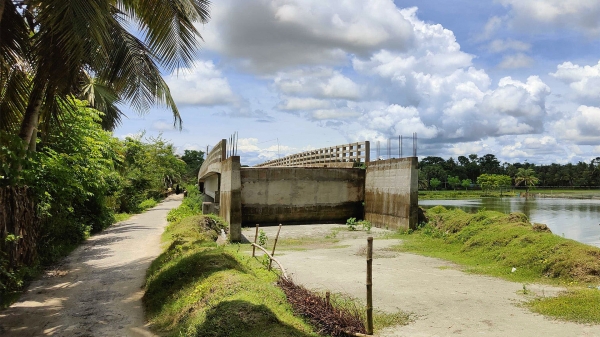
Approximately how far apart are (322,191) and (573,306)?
14042 mm

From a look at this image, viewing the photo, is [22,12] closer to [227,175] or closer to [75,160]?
[75,160]

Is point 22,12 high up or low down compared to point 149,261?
up

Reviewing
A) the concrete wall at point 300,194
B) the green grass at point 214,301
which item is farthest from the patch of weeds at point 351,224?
the green grass at point 214,301

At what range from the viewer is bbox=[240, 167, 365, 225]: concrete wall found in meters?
19.5

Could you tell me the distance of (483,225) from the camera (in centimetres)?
1358

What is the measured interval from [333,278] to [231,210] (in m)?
7.27

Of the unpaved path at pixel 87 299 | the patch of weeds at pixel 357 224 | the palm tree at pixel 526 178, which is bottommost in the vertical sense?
the unpaved path at pixel 87 299

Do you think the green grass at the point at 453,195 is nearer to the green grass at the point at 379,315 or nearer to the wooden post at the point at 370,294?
the green grass at the point at 379,315

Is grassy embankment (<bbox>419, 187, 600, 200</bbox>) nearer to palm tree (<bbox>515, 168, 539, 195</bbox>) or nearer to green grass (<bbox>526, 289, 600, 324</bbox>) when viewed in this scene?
palm tree (<bbox>515, 168, 539, 195</bbox>)

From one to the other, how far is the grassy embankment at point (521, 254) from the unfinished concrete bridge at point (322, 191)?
2539 millimetres

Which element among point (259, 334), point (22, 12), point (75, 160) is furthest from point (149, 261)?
point (259, 334)

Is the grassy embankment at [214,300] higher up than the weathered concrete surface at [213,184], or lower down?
lower down

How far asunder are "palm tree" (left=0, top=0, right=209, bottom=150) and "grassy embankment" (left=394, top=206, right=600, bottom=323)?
7.87 metres

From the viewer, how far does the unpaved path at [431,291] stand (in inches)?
244
